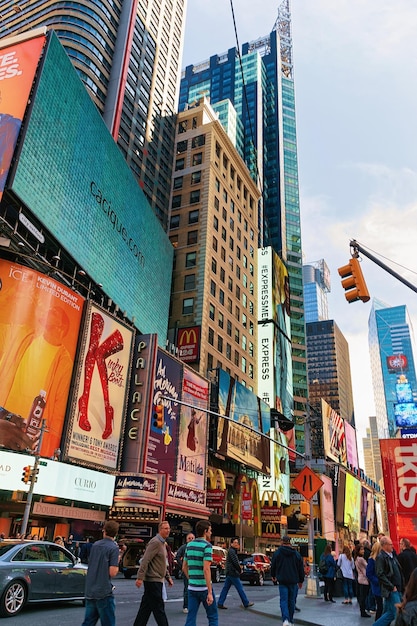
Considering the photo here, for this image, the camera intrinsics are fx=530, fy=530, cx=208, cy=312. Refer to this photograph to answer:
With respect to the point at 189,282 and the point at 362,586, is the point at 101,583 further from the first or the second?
the point at 189,282

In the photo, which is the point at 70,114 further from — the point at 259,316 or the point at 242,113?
the point at 242,113

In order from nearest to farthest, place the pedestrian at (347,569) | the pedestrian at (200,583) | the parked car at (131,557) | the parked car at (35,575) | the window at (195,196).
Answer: the pedestrian at (200,583) < the parked car at (35,575) < the pedestrian at (347,569) < the parked car at (131,557) < the window at (195,196)

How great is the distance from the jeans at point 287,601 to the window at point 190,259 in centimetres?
5490

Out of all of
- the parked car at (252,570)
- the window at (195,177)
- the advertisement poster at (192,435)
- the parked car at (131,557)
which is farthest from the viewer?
the window at (195,177)

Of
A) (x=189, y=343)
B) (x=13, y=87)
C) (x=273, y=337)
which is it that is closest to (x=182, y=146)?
(x=273, y=337)

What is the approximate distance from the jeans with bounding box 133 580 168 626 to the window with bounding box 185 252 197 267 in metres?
57.7

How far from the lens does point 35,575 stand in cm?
1168

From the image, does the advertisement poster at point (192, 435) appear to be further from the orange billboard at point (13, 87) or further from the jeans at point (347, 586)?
the jeans at point (347, 586)

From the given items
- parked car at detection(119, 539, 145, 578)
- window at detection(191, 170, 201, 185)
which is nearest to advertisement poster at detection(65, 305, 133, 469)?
parked car at detection(119, 539, 145, 578)

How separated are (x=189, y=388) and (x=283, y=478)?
104 feet

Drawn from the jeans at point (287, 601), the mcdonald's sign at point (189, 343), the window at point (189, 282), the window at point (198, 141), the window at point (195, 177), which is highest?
the window at point (198, 141)

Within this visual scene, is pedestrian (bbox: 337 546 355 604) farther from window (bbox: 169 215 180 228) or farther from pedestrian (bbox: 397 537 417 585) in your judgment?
window (bbox: 169 215 180 228)

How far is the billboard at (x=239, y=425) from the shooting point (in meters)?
54.7

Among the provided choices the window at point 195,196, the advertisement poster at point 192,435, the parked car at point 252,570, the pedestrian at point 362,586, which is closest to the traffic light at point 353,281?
the pedestrian at point 362,586
